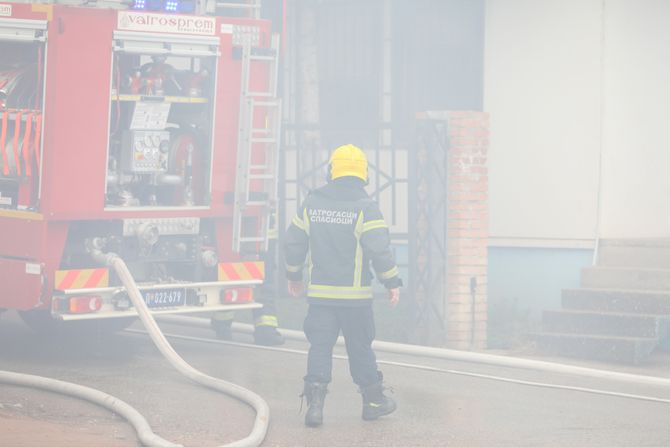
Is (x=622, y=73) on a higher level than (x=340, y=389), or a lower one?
higher

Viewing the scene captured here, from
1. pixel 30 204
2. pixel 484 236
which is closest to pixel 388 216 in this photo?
pixel 484 236

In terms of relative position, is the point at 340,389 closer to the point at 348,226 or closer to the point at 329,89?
the point at 348,226

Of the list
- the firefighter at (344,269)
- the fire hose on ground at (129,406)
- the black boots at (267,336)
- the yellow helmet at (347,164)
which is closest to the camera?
the fire hose on ground at (129,406)

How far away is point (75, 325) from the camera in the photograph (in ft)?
43.1

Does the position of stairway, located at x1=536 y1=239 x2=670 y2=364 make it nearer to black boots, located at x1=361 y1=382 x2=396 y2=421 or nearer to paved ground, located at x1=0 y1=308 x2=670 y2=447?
paved ground, located at x1=0 y1=308 x2=670 y2=447

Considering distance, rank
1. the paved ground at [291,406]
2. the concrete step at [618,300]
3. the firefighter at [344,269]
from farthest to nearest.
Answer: the concrete step at [618,300]
the firefighter at [344,269]
the paved ground at [291,406]

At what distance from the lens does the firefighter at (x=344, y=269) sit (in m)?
9.16

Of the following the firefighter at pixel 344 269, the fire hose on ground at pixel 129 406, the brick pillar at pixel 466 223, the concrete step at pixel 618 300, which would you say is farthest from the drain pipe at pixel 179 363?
the concrete step at pixel 618 300

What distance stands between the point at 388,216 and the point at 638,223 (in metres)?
3.19

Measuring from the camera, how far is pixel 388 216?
646 inches

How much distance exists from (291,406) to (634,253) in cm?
544

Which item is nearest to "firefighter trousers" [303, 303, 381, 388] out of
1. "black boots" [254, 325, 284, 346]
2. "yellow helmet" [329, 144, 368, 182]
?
"yellow helmet" [329, 144, 368, 182]

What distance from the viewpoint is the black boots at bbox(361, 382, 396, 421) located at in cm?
925

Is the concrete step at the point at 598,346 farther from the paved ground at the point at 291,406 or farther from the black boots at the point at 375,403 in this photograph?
the black boots at the point at 375,403
